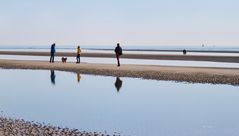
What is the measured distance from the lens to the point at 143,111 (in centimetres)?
1886

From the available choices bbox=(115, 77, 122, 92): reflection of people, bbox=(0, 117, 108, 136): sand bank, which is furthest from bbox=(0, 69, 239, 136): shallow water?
bbox=(0, 117, 108, 136): sand bank

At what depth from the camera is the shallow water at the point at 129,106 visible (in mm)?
15578

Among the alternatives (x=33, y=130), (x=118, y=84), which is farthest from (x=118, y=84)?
(x=33, y=130)

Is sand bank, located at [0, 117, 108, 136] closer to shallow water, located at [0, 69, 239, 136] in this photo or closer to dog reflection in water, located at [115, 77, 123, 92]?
shallow water, located at [0, 69, 239, 136]

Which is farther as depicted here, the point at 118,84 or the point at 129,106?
the point at 118,84

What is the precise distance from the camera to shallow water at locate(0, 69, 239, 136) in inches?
613

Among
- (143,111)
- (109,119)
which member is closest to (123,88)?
(143,111)

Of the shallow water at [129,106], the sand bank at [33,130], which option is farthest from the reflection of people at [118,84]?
the sand bank at [33,130]

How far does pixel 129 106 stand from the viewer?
20.2m

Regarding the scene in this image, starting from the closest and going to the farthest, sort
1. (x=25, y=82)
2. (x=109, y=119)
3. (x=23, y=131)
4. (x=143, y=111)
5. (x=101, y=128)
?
(x=23, y=131)
(x=101, y=128)
(x=109, y=119)
(x=143, y=111)
(x=25, y=82)

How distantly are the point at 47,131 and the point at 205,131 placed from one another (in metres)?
5.01

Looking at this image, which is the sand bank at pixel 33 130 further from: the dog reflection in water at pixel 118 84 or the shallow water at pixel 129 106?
the dog reflection in water at pixel 118 84

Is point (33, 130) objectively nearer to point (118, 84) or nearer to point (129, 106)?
point (129, 106)

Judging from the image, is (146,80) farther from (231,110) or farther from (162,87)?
(231,110)
